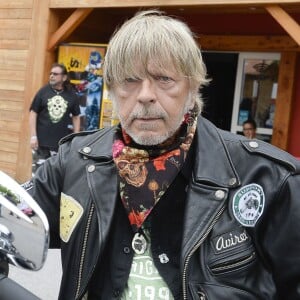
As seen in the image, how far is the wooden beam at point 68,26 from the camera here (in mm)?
6879

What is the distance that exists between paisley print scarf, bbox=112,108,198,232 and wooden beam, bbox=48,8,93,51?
571cm

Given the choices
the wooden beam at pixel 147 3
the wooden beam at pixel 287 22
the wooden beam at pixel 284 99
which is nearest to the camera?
the wooden beam at pixel 287 22

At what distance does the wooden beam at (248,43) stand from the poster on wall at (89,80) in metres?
1.40

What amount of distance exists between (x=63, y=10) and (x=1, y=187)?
664 cm

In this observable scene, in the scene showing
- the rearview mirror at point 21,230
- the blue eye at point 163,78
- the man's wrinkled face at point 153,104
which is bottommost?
the rearview mirror at point 21,230

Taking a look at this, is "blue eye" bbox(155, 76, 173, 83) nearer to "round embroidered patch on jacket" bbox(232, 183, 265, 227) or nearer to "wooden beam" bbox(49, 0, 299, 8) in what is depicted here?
"round embroidered patch on jacket" bbox(232, 183, 265, 227)

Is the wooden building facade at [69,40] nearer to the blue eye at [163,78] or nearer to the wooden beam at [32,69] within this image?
the wooden beam at [32,69]

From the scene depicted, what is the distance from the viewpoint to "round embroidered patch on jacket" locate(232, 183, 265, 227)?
1.36 m

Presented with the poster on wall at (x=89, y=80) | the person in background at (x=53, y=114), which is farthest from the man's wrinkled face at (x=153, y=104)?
the poster on wall at (x=89, y=80)

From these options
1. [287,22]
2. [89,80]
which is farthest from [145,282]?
[89,80]

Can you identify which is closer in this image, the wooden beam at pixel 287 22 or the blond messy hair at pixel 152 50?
the blond messy hair at pixel 152 50

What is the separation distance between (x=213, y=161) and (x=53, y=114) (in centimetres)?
500

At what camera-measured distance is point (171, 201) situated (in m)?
1.45

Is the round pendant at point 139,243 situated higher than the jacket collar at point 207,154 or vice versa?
the jacket collar at point 207,154
